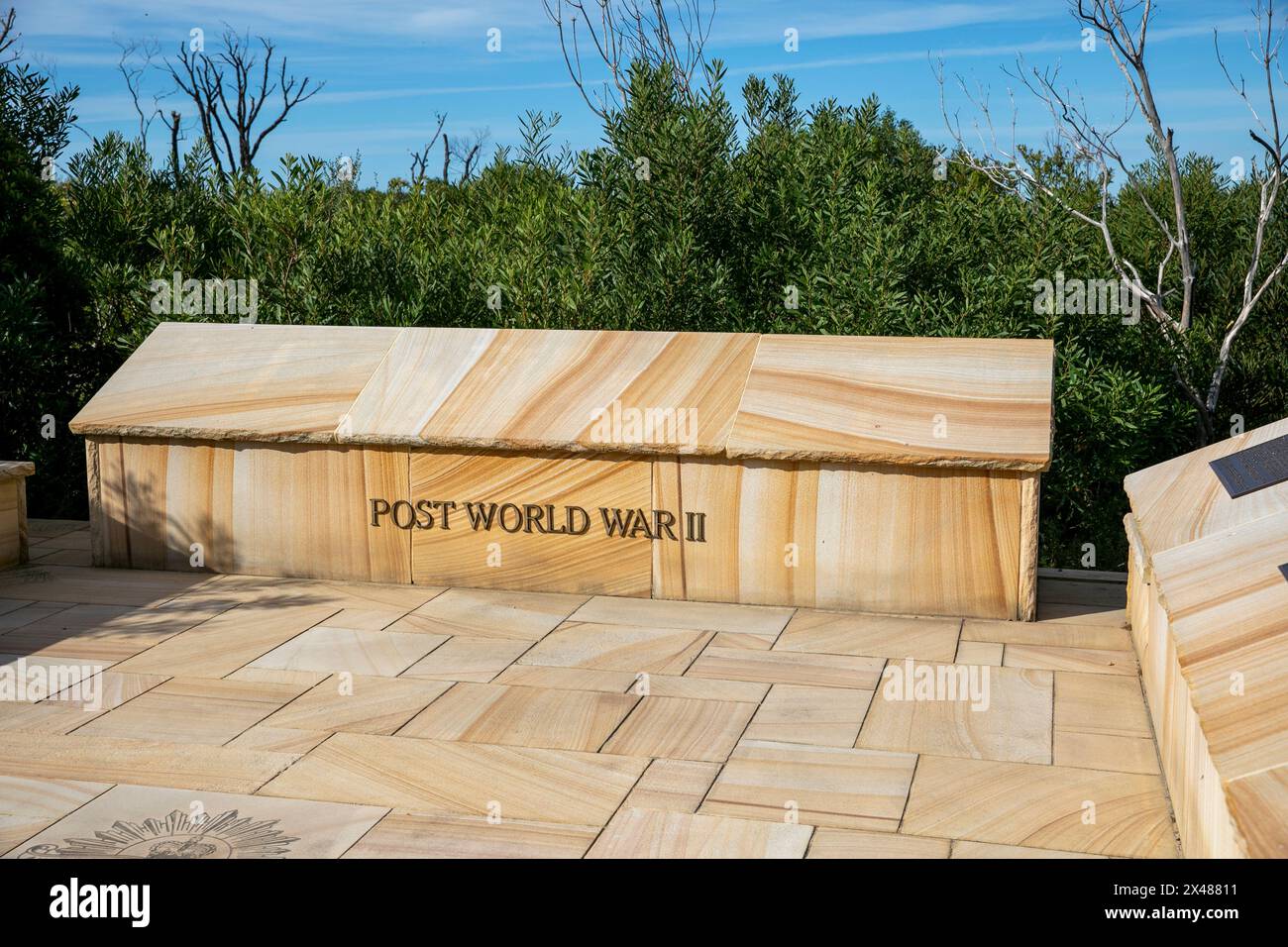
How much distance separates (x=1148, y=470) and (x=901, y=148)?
6285 mm

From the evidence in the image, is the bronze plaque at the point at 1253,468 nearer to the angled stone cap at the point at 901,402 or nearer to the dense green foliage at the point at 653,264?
the angled stone cap at the point at 901,402

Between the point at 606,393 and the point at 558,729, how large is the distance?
2.27m

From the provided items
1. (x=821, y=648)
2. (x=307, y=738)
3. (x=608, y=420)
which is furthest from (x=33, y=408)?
(x=821, y=648)

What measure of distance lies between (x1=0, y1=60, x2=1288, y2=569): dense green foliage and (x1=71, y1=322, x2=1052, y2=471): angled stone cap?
1759 millimetres

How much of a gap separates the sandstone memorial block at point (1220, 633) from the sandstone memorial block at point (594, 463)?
32.5 inches

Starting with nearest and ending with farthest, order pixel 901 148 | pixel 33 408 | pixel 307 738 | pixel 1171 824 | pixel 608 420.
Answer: pixel 1171 824
pixel 307 738
pixel 608 420
pixel 33 408
pixel 901 148

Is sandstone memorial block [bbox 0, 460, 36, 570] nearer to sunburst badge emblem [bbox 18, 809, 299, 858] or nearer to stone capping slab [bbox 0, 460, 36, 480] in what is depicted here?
stone capping slab [bbox 0, 460, 36, 480]

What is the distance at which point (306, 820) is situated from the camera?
13.1 ft

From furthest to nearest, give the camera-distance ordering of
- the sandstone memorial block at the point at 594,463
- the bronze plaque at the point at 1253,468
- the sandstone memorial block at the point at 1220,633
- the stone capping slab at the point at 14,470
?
the stone capping slab at the point at 14,470 < the sandstone memorial block at the point at 594,463 < the bronze plaque at the point at 1253,468 < the sandstone memorial block at the point at 1220,633

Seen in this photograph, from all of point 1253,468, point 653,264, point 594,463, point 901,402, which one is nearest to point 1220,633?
point 1253,468

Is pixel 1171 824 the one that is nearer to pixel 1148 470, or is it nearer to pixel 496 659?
pixel 1148 470

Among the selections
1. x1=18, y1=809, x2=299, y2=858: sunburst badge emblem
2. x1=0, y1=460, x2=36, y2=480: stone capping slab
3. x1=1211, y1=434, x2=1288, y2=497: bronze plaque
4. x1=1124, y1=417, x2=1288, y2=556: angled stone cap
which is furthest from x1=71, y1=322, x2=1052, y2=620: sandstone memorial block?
x1=18, y1=809, x2=299, y2=858: sunburst badge emblem

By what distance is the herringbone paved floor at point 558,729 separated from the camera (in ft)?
12.9

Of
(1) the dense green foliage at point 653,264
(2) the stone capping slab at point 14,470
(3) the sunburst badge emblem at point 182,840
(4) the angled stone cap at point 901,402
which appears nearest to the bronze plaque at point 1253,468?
(4) the angled stone cap at point 901,402
